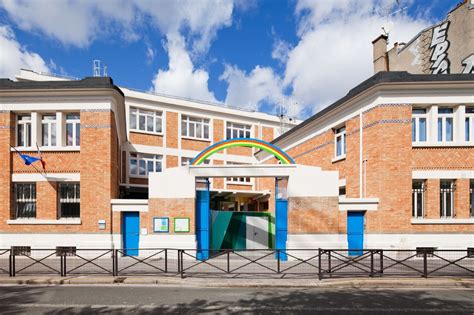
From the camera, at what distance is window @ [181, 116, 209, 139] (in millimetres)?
24469

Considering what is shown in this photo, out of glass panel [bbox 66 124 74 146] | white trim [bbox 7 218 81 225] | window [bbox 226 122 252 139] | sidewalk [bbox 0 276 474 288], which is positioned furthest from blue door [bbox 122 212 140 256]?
window [bbox 226 122 252 139]

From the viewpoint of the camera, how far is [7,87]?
42.3 feet

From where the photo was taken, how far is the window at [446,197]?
12.4 m

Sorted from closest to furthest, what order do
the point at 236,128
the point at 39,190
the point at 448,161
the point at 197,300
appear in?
the point at 197,300 → the point at 448,161 → the point at 39,190 → the point at 236,128

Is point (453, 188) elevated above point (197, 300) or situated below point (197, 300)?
above

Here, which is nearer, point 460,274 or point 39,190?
point 460,274

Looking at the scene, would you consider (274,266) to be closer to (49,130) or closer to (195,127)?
(49,130)

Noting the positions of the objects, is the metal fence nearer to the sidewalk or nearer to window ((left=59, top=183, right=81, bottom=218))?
the sidewalk

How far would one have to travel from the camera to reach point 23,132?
44.4 ft

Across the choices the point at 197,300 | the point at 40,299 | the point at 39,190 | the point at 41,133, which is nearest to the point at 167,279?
the point at 197,300

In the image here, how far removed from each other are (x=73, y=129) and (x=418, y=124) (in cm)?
1542

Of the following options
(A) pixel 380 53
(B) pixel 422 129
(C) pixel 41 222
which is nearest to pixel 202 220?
(C) pixel 41 222

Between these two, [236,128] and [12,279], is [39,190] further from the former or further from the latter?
[236,128]

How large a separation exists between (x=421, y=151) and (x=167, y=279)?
11.1 m
